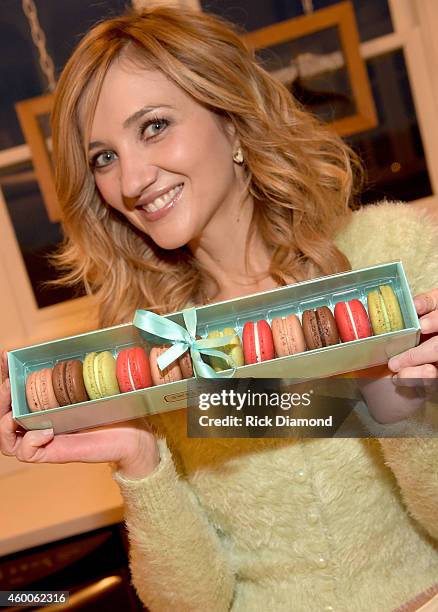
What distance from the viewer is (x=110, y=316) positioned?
1.50 m

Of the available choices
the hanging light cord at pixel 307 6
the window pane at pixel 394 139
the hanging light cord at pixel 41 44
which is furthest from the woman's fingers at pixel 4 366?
the hanging light cord at pixel 307 6

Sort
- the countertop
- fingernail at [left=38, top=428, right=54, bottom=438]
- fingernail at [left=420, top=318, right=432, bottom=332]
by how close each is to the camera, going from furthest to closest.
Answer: the countertop, fingernail at [left=38, top=428, right=54, bottom=438], fingernail at [left=420, top=318, right=432, bottom=332]

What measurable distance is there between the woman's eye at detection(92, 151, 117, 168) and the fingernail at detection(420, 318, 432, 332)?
2.26 feet

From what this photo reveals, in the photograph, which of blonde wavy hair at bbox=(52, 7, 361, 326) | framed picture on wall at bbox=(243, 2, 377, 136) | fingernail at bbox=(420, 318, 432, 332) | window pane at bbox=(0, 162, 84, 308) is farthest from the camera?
window pane at bbox=(0, 162, 84, 308)

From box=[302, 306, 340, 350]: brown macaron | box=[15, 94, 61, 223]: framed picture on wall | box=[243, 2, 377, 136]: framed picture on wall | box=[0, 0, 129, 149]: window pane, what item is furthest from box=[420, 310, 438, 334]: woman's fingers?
box=[0, 0, 129, 149]: window pane

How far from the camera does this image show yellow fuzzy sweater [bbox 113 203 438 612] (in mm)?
1242

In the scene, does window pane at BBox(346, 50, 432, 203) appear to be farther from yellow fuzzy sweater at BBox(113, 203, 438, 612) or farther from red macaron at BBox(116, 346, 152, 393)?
red macaron at BBox(116, 346, 152, 393)

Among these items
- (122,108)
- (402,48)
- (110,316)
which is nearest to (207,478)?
(110,316)

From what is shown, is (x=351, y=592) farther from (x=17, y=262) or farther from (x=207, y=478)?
(x=17, y=262)

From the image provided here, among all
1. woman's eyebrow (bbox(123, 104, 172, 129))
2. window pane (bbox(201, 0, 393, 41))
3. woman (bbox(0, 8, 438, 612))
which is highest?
window pane (bbox(201, 0, 393, 41))

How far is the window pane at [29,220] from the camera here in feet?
7.73

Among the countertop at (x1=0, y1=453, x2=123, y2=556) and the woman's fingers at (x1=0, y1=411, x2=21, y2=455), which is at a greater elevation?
the woman's fingers at (x1=0, y1=411, x2=21, y2=455)

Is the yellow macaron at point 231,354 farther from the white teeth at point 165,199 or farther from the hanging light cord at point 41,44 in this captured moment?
the hanging light cord at point 41,44

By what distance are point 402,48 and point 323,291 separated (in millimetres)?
1618
